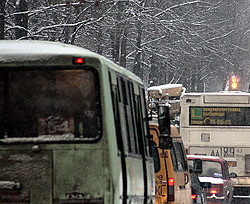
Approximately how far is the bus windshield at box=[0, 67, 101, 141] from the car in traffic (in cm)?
1181

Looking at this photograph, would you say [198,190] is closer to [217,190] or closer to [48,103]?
[217,190]

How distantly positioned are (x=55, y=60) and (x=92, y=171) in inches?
44.6

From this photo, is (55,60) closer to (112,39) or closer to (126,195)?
(126,195)

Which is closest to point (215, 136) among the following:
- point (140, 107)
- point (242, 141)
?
point (242, 141)

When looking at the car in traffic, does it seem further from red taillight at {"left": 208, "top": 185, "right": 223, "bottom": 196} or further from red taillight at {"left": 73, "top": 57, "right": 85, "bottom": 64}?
red taillight at {"left": 73, "top": 57, "right": 85, "bottom": 64}

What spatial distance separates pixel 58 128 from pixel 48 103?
259 millimetres

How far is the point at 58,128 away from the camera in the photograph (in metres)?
7.73

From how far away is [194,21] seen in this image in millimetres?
33375

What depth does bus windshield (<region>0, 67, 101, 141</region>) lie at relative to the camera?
7727 mm

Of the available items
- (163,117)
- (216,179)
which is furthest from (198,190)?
(163,117)

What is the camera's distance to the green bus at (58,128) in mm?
7457

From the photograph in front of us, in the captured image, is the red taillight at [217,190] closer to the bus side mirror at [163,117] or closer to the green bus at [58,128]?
the bus side mirror at [163,117]

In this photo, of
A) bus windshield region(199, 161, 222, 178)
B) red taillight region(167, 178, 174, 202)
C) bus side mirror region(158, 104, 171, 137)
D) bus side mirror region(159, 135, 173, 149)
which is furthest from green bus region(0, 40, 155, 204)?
bus windshield region(199, 161, 222, 178)

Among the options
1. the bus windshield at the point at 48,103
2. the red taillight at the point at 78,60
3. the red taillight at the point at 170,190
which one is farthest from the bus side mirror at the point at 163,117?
the red taillight at the point at 170,190
